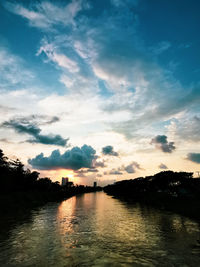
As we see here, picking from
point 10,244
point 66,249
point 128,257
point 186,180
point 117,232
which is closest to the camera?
point 128,257

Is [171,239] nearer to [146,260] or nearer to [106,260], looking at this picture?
[146,260]

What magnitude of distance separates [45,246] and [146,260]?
1127 cm

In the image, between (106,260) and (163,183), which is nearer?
(106,260)

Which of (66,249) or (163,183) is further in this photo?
(163,183)

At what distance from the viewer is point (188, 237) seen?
25.0 meters

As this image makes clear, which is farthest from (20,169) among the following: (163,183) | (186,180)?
(186,180)

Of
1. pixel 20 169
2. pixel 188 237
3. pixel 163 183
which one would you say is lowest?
pixel 188 237

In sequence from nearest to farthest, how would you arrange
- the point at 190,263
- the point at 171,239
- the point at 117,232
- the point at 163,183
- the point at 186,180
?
the point at 190,263, the point at 171,239, the point at 117,232, the point at 186,180, the point at 163,183

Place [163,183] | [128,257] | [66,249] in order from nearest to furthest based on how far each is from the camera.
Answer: [128,257]
[66,249]
[163,183]

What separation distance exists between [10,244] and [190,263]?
19010mm

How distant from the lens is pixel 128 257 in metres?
17.8

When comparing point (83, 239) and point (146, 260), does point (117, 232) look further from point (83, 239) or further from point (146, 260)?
point (146, 260)

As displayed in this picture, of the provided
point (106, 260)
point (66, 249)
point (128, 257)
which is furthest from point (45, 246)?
point (128, 257)

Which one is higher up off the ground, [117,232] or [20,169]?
[20,169]
